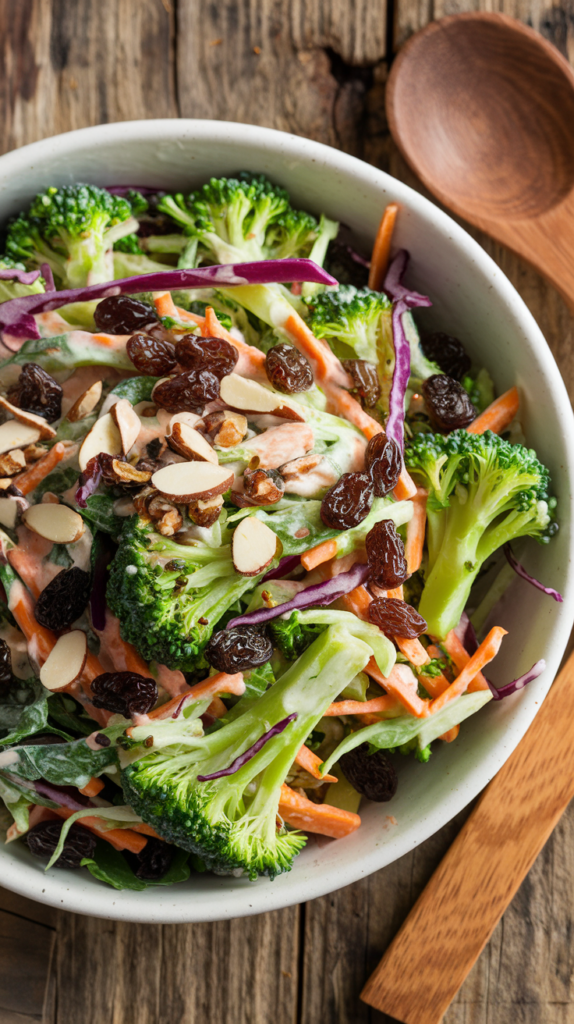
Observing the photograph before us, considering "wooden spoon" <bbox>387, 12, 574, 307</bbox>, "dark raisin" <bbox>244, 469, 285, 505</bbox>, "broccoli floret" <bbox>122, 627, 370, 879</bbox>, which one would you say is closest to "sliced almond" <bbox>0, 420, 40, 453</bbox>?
"dark raisin" <bbox>244, 469, 285, 505</bbox>

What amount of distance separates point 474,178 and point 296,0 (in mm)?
1079

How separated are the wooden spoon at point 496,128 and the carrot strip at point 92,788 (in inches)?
96.8

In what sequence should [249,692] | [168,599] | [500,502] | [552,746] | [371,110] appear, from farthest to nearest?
[371,110]
[552,746]
[500,502]
[249,692]
[168,599]

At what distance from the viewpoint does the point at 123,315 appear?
2332 millimetres

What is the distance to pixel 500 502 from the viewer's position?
238cm

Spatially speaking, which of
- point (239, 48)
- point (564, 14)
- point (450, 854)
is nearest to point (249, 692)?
point (450, 854)

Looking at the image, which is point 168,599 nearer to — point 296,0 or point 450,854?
point 450,854

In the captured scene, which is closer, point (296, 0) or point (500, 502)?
point (500, 502)

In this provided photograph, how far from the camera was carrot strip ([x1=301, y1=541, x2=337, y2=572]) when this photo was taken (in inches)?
84.4

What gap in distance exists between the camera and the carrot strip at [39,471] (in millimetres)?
2211

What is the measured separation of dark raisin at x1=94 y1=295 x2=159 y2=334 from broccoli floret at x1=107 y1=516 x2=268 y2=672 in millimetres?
670

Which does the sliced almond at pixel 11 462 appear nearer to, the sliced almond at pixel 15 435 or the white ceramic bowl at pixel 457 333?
the sliced almond at pixel 15 435

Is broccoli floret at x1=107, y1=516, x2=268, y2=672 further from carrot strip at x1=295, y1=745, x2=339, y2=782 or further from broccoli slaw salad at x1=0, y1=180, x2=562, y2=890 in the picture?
carrot strip at x1=295, y1=745, x2=339, y2=782

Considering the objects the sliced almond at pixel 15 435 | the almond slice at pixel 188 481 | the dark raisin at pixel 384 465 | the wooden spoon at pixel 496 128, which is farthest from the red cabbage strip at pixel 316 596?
the wooden spoon at pixel 496 128
